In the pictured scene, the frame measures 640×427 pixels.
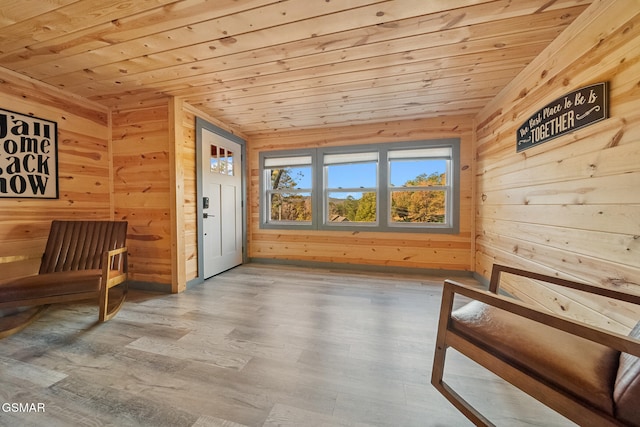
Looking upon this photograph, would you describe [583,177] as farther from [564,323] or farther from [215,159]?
[215,159]

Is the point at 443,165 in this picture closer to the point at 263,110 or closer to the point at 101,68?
the point at 263,110

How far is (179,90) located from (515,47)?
315cm

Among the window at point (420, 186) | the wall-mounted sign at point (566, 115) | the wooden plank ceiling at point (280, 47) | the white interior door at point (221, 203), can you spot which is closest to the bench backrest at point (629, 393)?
the wall-mounted sign at point (566, 115)

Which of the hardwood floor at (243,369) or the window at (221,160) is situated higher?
the window at (221,160)

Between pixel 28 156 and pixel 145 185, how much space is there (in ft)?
3.11

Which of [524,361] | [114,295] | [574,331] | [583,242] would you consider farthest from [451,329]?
[114,295]

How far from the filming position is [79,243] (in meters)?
2.38

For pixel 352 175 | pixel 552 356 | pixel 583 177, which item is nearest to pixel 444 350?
pixel 552 356

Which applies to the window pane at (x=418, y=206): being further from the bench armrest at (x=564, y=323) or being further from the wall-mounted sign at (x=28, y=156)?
the wall-mounted sign at (x=28, y=156)

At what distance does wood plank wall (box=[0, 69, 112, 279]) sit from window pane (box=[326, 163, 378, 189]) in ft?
9.93

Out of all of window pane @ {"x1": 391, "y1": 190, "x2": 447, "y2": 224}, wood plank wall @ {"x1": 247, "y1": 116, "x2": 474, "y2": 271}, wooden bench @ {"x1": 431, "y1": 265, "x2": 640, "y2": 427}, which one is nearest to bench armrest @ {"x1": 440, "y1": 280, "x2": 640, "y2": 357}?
wooden bench @ {"x1": 431, "y1": 265, "x2": 640, "y2": 427}

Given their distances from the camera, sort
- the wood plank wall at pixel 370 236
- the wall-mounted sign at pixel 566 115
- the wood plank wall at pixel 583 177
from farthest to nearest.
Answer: the wood plank wall at pixel 370 236 < the wall-mounted sign at pixel 566 115 < the wood plank wall at pixel 583 177

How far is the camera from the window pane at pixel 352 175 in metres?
3.71

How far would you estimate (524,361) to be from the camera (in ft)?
2.94
